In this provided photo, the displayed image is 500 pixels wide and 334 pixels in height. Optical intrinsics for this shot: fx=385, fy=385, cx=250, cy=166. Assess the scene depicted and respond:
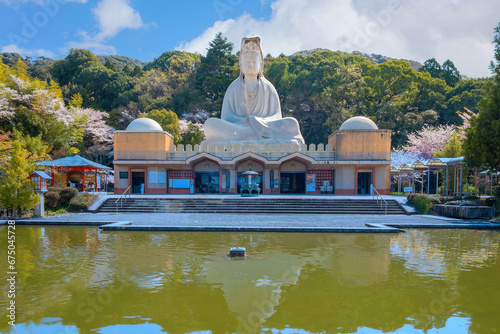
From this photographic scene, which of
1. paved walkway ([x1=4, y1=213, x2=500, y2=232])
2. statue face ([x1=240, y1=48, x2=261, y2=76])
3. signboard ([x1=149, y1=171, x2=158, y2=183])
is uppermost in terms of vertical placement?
statue face ([x1=240, y1=48, x2=261, y2=76])

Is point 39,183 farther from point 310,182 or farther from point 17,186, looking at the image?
point 310,182

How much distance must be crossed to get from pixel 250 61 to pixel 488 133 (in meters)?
16.7

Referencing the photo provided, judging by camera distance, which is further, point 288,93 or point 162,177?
point 288,93

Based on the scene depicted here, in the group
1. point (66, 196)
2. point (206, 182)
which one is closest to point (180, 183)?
point (206, 182)

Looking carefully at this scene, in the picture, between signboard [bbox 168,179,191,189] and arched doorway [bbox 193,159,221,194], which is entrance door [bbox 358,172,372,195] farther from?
signboard [bbox 168,179,191,189]

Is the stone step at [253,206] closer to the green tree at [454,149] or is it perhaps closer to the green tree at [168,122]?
the green tree at [454,149]

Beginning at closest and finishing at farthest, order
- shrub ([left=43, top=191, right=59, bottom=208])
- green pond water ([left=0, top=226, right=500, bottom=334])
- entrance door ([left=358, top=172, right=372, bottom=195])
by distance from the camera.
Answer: green pond water ([left=0, top=226, right=500, bottom=334])
shrub ([left=43, top=191, right=59, bottom=208])
entrance door ([left=358, top=172, right=372, bottom=195])

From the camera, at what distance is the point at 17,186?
16359 mm

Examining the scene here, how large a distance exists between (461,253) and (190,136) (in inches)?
1162

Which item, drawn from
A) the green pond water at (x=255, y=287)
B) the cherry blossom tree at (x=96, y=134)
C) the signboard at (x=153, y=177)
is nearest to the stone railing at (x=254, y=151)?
the signboard at (x=153, y=177)

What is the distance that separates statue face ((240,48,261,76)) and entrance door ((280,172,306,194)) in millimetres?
8016

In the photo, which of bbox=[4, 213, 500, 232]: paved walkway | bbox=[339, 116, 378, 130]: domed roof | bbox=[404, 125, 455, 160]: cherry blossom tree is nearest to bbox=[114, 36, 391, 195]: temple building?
bbox=[339, 116, 378, 130]: domed roof

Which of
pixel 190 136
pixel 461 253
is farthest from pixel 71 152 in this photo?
pixel 461 253

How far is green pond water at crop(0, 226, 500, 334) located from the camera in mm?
5523
